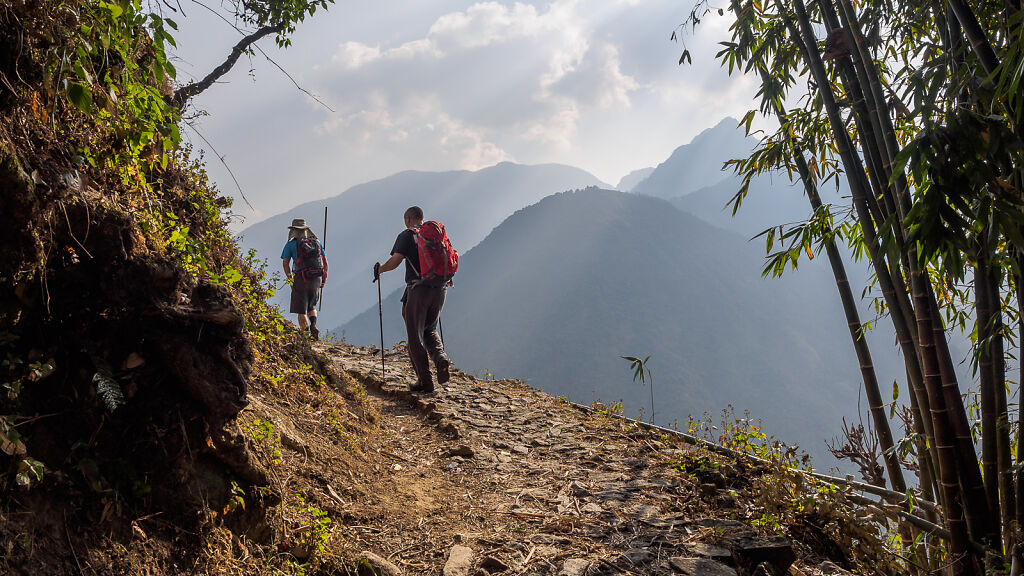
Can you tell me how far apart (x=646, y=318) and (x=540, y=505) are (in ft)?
430

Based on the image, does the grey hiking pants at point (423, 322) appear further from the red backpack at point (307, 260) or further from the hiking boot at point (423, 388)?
the red backpack at point (307, 260)

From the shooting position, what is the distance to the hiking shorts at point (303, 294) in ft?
31.4

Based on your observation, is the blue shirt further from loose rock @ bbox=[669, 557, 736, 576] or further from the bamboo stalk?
loose rock @ bbox=[669, 557, 736, 576]

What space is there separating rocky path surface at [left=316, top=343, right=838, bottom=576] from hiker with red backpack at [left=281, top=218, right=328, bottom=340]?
3.71 m

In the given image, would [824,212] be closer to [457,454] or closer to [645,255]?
[457,454]

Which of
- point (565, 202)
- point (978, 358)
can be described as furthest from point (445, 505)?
point (565, 202)

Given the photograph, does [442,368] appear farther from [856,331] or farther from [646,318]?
[646,318]

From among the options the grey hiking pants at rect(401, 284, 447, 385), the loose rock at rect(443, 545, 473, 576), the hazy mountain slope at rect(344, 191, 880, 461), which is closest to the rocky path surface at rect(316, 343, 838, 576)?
the loose rock at rect(443, 545, 473, 576)

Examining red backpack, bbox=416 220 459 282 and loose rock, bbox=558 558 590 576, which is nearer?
loose rock, bbox=558 558 590 576

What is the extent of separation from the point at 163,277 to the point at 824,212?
479 centimetres

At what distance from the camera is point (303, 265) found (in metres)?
9.48

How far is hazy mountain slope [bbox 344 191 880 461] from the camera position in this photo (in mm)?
111375

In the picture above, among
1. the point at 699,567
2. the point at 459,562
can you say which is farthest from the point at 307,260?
the point at 699,567

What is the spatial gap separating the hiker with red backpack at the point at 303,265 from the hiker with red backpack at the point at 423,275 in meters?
2.66
